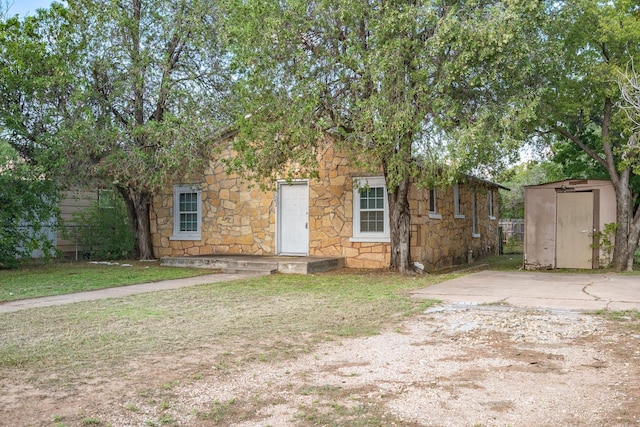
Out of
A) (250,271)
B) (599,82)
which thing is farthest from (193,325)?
(599,82)

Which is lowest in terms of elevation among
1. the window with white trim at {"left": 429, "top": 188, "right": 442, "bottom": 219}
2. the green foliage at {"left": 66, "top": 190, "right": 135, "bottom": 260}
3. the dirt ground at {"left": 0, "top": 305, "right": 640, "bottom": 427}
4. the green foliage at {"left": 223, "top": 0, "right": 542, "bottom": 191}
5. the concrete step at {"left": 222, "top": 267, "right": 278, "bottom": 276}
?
the dirt ground at {"left": 0, "top": 305, "right": 640, "bottom": 427}

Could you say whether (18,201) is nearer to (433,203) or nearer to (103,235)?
(103,235)

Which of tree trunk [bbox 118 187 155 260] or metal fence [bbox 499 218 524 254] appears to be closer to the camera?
tree trunk [bbox 118 187 155 260]

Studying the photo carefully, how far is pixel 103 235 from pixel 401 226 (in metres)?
9.80

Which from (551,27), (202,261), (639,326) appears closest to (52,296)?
(202,261)

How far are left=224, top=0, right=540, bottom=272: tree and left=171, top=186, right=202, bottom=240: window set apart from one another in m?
4.99

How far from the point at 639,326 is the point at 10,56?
13.9 meters

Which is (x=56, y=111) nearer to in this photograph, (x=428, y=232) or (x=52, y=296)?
(x=52, y=296)

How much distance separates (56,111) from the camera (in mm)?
14445

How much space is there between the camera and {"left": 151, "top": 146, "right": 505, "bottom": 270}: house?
1422 cm

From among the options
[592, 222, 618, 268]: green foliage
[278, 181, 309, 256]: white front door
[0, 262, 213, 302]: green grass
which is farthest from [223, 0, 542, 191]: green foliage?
[592, 222, 618, 268]: green foliage

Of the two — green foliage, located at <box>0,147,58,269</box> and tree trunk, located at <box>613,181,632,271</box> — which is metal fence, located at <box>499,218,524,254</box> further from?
green foliage, located at <box>0,147,58,269</box>

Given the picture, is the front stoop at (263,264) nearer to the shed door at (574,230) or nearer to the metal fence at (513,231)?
the shed door at (574,230)

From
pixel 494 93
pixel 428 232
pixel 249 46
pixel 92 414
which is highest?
pixel 249 46
